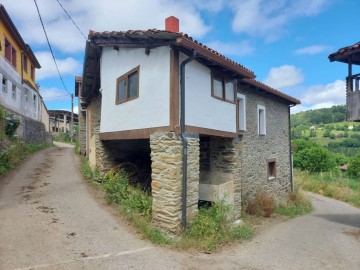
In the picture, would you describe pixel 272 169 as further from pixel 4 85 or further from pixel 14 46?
pixel 14 46

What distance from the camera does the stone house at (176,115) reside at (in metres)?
7.41

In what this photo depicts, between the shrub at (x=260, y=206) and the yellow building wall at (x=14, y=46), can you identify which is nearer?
the shrub at (x=260, y=206)

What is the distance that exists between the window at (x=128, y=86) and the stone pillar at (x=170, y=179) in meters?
1.83

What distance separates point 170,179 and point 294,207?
986 cm

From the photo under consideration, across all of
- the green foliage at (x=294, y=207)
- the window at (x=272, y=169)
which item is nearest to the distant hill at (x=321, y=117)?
the green foliage at (x=294, y=207)

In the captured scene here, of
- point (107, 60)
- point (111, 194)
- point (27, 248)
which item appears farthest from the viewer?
point (107, 60)

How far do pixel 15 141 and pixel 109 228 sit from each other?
1147 centimetres

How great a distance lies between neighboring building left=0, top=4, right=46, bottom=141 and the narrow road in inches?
307

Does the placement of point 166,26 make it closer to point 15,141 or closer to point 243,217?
point 243,217

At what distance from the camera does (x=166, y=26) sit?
848 centimetres

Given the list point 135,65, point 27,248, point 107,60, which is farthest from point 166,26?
point 27,248

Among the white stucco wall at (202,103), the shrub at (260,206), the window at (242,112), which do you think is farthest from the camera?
the shrub at (260,206)

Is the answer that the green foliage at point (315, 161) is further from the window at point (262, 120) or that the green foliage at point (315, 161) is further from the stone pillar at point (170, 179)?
the stone pillar at point (170, 179)

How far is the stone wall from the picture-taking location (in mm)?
12219
